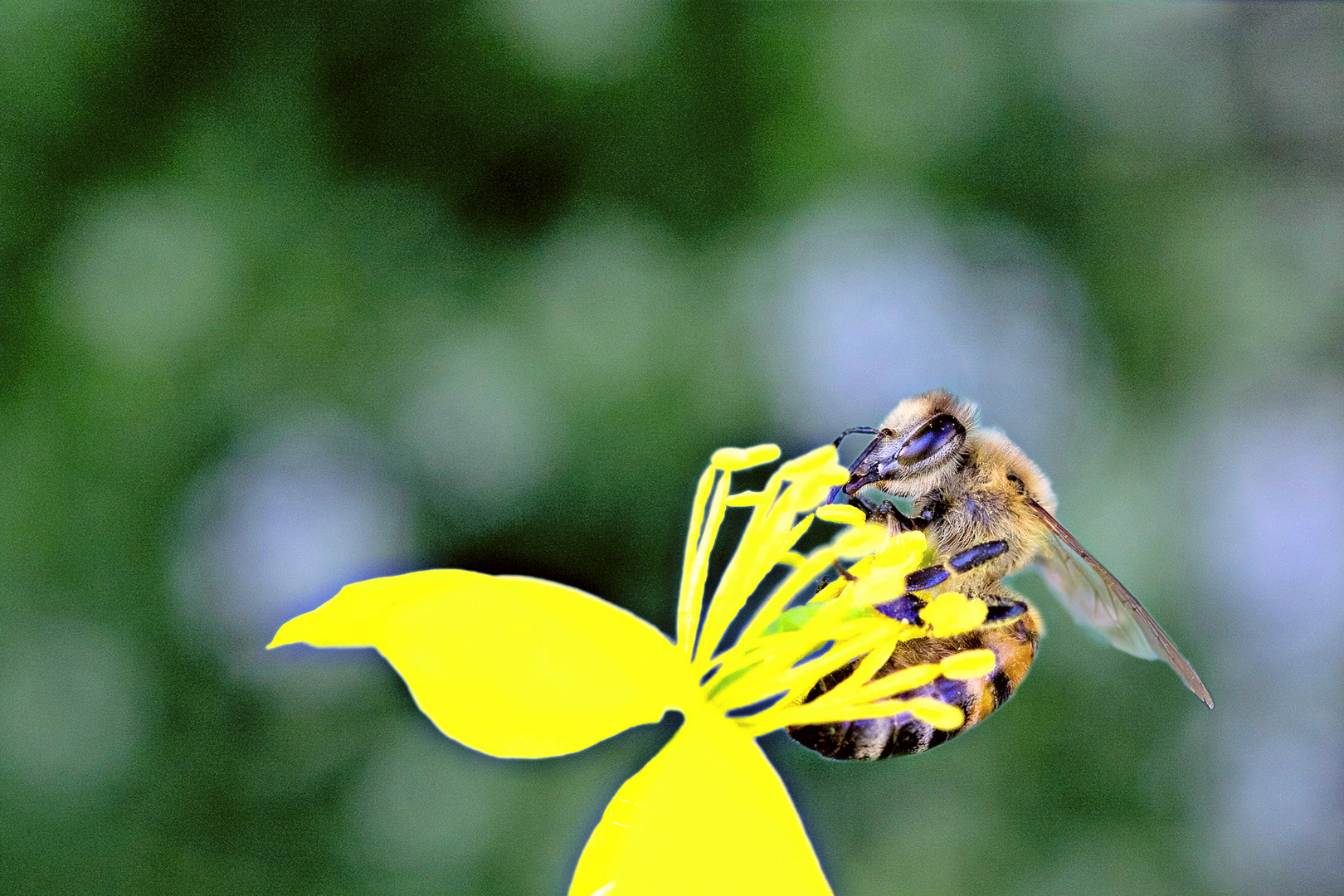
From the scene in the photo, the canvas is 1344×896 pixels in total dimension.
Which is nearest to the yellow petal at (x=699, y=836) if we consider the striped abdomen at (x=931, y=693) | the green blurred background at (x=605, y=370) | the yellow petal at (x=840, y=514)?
the striped abdomen at (x=931, y=693)


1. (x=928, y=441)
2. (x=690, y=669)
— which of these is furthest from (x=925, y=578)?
(x=690, y=669)

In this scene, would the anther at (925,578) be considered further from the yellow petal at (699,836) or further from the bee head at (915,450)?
the yellow petal at (699,836)

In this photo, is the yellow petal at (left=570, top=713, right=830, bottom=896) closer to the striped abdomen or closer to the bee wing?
the striped abdomen

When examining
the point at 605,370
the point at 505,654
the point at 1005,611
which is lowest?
the point at 605,370

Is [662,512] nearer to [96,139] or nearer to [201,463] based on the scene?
[201,463]

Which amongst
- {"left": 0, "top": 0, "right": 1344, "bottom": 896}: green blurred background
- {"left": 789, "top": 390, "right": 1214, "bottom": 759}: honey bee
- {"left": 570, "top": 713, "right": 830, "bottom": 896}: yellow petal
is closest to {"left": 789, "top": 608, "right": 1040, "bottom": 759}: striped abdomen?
{"left": 789, "top": 390, "right": 1214, "bottom": 759}: honey bee

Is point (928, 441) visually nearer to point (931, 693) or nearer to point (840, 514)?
point (840, 514)

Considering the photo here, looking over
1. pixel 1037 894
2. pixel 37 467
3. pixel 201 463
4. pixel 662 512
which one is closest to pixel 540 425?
pixel 662 512
